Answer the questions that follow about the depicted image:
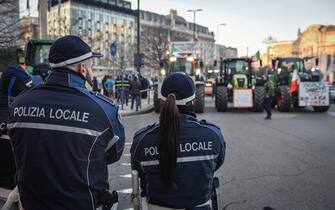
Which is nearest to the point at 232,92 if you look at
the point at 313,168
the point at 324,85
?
the point at 324,85

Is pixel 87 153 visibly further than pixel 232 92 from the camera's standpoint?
No

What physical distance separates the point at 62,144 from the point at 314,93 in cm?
1877

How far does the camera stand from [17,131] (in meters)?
2.55

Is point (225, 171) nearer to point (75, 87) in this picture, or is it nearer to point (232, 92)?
point (75, 87)

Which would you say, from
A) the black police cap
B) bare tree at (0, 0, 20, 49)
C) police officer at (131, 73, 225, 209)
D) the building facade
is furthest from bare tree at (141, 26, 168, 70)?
the black police cap

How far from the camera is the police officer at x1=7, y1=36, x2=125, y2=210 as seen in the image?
2.43 m

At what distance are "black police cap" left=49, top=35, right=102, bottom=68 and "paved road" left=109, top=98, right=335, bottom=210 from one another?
3348 millimetres

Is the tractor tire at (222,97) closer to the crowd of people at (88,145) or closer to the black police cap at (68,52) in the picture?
the crowd of people at (88,145)

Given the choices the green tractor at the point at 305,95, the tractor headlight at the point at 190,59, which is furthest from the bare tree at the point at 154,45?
the green tractor at the point at 305,95

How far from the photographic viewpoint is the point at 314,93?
64.2 feet

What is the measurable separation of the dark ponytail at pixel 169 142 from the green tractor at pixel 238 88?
16.9 m

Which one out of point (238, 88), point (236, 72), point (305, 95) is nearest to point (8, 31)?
point (238, 88)

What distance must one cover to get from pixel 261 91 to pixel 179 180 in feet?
56.3

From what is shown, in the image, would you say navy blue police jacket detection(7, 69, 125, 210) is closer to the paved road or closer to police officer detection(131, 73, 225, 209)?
police officer detection(131, 73, 225, 209)
